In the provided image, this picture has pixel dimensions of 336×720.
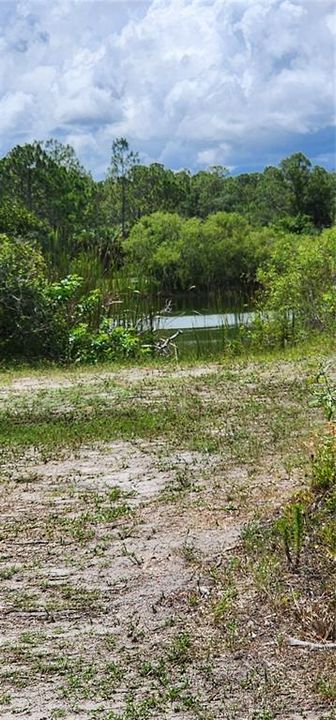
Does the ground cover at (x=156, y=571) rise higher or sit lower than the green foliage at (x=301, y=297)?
lower

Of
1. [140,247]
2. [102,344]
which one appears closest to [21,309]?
[102,344]

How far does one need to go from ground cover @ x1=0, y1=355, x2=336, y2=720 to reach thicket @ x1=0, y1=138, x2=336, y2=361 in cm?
462

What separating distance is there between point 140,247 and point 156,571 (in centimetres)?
3116

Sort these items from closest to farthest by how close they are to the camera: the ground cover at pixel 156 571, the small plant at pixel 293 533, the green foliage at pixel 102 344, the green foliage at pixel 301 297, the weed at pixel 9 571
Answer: the ground cover at pixel 156 571, the small plant at pixel 293 533, the weed at pixel 9 571, the green foliage at pixel 102 344, the green foliage at pixel 301 297

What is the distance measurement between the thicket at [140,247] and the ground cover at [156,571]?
4.62m

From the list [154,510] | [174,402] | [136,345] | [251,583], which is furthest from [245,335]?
[251,583]

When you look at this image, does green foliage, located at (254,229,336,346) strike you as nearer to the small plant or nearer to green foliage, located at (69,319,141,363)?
green foliage, located at (69,319,141,363)

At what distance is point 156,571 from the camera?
3.84 meters

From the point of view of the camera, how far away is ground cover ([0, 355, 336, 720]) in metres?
2.86

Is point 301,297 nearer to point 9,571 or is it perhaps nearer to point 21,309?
point 21,309

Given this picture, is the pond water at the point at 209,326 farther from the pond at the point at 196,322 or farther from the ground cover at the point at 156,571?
the ground cover at the point at 156,571

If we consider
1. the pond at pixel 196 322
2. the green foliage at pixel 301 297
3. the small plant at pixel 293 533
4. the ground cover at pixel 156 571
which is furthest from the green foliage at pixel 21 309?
the small plant at pixel 293 533

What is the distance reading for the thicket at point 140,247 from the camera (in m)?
11.9

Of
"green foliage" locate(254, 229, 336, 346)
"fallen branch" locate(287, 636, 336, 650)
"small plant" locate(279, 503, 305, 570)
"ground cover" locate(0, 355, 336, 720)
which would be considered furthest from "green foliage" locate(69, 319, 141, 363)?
"fallen branch" locate(287, 636, 336, 650)
